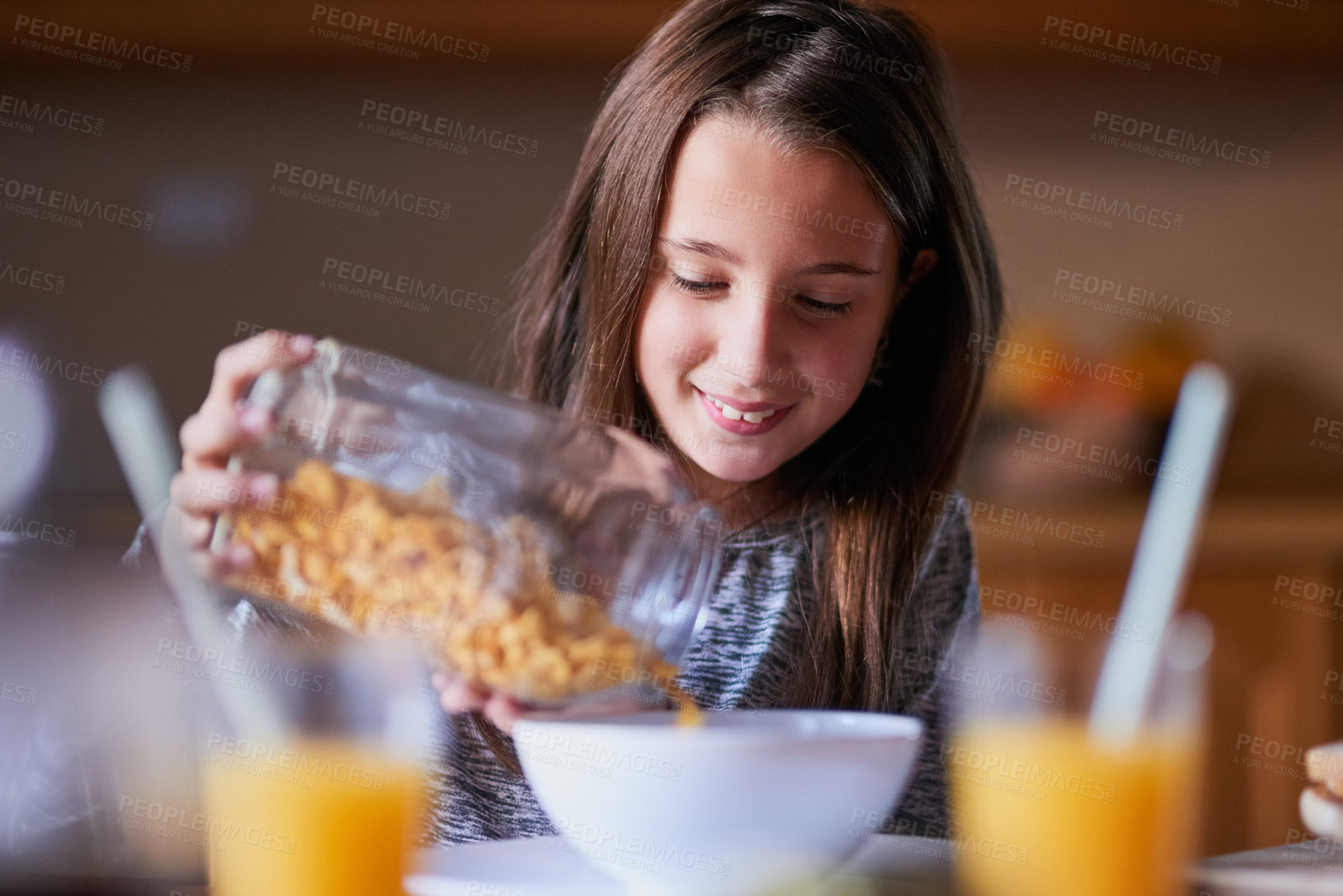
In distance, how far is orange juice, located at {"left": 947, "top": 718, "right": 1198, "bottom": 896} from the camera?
0.48 meters

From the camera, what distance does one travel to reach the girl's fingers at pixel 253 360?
2.01ft

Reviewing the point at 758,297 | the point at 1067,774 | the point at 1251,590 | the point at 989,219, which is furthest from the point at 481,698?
the point at 989,219

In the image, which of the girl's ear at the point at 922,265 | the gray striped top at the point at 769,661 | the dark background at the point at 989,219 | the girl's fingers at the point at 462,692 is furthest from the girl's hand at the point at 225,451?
the dark background at the point at 989,219

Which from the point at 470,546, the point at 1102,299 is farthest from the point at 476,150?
the point at 470,546

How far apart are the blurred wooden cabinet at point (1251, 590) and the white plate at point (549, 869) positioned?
1328mm

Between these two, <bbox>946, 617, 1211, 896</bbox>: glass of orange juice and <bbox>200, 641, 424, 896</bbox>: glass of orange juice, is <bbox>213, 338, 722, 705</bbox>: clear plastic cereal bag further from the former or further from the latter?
<bbox>946, 617, 1211, 896</bbox>: glass of orange juice

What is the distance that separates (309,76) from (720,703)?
59.0 inches

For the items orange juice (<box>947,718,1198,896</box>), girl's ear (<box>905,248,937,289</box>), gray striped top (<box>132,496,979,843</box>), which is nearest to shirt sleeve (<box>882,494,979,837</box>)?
gray striped top (<box>132,496,979,843</box>)

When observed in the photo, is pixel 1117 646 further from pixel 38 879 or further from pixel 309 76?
pixel 309 76

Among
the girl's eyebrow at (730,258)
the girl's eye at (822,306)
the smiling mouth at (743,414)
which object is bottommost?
the smiling mouth at (743,414)

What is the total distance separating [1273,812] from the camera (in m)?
1.54

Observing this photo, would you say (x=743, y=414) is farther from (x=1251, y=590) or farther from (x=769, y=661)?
(x=1251, y=590)

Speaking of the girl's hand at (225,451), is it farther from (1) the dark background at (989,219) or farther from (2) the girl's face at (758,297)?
(1) the dark background at (989,219)

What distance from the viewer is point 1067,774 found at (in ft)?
1.63
